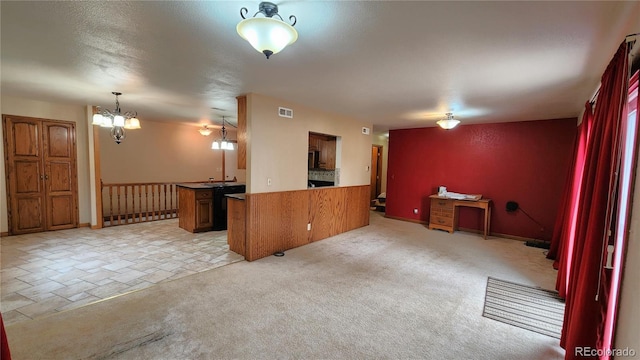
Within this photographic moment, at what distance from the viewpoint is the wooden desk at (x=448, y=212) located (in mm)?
5723

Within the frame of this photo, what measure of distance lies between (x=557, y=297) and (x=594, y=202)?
192 centimetres

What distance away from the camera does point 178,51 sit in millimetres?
2510

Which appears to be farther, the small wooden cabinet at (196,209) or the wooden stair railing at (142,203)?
the wooden stair railing at (142,203)

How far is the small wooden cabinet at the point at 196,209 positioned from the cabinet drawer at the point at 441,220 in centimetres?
497

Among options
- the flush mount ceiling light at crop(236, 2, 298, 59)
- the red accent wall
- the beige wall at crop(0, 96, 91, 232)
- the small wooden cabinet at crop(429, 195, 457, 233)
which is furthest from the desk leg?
the beige wall at crop(0, 96, 91, 232)

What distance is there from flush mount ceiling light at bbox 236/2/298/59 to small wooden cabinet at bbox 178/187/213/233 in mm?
4432

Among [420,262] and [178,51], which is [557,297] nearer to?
[420,262]

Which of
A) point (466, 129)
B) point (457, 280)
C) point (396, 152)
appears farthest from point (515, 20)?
point (396, 152)

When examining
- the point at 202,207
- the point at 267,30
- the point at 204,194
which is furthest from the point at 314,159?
the point at 267,30

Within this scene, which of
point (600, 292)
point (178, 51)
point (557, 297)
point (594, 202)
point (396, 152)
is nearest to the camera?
point (600, 292)

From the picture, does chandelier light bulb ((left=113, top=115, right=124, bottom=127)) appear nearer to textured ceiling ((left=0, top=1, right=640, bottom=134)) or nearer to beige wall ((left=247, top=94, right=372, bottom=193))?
textured ceiling ((left=0, top=1, right=640, bottom=134))

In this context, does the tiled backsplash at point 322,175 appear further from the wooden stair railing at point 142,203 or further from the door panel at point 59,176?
the door panel at point 59,176

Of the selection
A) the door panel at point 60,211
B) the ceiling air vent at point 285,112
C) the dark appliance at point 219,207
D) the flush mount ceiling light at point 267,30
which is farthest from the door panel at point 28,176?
the flush mount ceiling light at point 267,30

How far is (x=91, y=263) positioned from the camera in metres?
3.80
